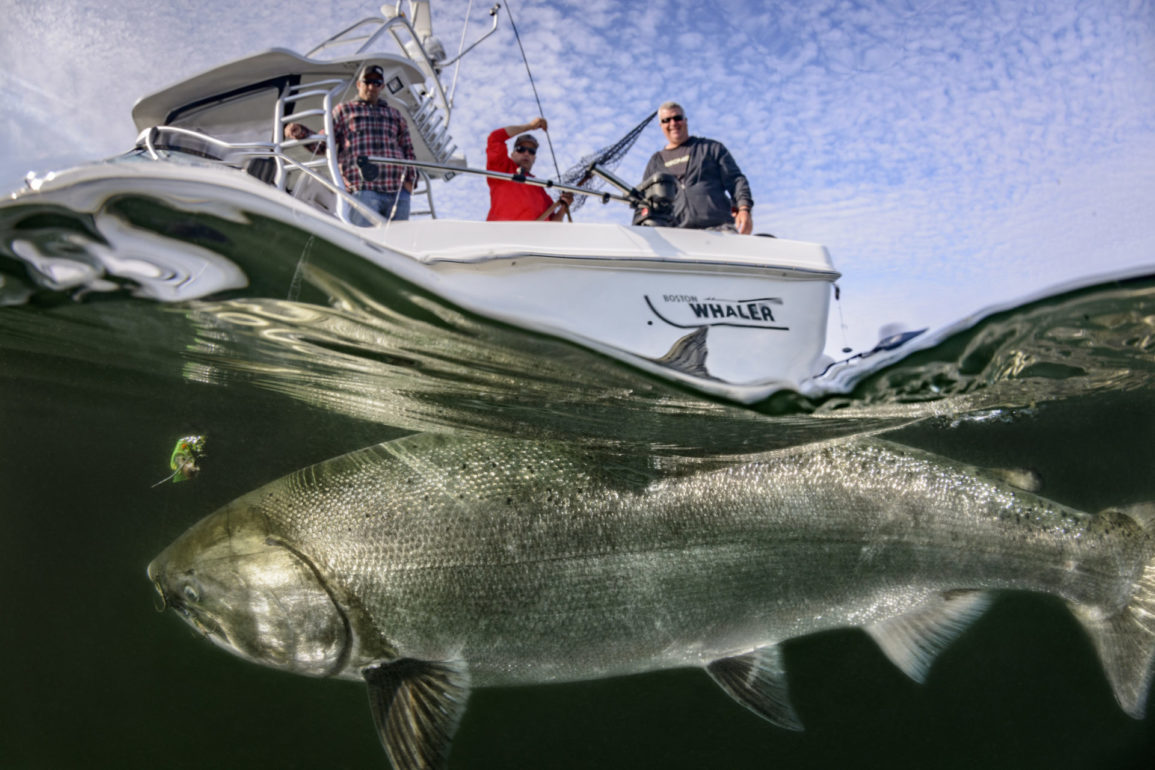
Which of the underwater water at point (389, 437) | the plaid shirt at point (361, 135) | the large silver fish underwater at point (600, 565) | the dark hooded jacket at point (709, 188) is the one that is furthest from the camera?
the plaid shirt at point (361, 135)

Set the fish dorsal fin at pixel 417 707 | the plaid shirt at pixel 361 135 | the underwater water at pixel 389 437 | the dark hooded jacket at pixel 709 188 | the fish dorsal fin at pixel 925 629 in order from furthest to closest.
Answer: the plaid shirt at pixel 361 135 → the dark hooded jacket at pixel 709 188 → the underwater water at pixel 389 437 → the fish dorsal fin at pixel 925 629 → the fish dorsal fin at pixel 417 707

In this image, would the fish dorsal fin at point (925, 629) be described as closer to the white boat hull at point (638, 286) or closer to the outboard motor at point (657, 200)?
the white boat hull at point (638, 286)

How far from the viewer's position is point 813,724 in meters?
9.62

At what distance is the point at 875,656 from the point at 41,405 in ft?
42.8

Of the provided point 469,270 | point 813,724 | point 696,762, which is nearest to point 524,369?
point 469,270

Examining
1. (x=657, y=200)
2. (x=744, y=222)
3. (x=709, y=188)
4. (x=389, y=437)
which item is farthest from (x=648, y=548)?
(x=389, y=437)

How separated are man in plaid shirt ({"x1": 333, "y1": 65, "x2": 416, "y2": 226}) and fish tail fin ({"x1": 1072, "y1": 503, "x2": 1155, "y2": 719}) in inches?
189

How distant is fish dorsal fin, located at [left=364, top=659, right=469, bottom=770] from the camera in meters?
2.77

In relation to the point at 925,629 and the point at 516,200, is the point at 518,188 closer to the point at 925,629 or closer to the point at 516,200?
the point at 516,200

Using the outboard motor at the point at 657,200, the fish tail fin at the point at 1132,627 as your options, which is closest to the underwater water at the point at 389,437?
the outboard motor at the point at 657,200

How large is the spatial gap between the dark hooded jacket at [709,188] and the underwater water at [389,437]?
1.21m

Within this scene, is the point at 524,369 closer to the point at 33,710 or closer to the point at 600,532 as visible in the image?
the point at 600,532

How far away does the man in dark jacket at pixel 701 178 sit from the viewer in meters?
4.37

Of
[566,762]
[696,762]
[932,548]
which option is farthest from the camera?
[566,762]
